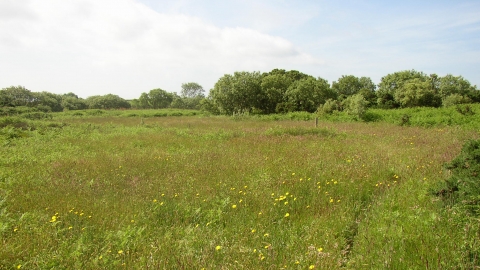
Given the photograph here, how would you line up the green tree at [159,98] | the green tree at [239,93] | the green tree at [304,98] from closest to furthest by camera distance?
the green tree at [304,98] → the green tree at [239,93] → the green tree at [159,98]

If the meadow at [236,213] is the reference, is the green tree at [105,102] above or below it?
above

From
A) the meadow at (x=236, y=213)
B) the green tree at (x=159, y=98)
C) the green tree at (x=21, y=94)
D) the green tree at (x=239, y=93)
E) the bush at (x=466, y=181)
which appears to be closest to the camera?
the meadow at (x=236, y=213)

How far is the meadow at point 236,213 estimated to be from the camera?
3.21 metres

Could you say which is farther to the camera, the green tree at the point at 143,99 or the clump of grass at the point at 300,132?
the green tree at the point at 143,99

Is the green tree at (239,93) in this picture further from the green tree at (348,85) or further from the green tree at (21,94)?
the green tree at (21,94)

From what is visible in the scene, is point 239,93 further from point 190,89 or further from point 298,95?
point 190,89

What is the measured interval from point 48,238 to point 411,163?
8318 mm

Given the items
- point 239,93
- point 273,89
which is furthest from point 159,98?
point 273,89

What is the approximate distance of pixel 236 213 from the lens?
4.77m

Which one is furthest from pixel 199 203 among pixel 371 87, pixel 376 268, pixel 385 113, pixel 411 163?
pixel 371 87

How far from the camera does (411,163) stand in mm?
7094

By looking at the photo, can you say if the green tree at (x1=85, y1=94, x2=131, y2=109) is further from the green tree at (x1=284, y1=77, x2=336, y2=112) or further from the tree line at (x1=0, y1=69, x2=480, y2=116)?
the green tree at (x1=284, y1=77, x2=336, y2=112)

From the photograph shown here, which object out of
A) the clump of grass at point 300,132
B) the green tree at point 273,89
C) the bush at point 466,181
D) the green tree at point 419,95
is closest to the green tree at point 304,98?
the green tree at point 273,89

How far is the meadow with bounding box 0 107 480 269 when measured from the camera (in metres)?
3.21
